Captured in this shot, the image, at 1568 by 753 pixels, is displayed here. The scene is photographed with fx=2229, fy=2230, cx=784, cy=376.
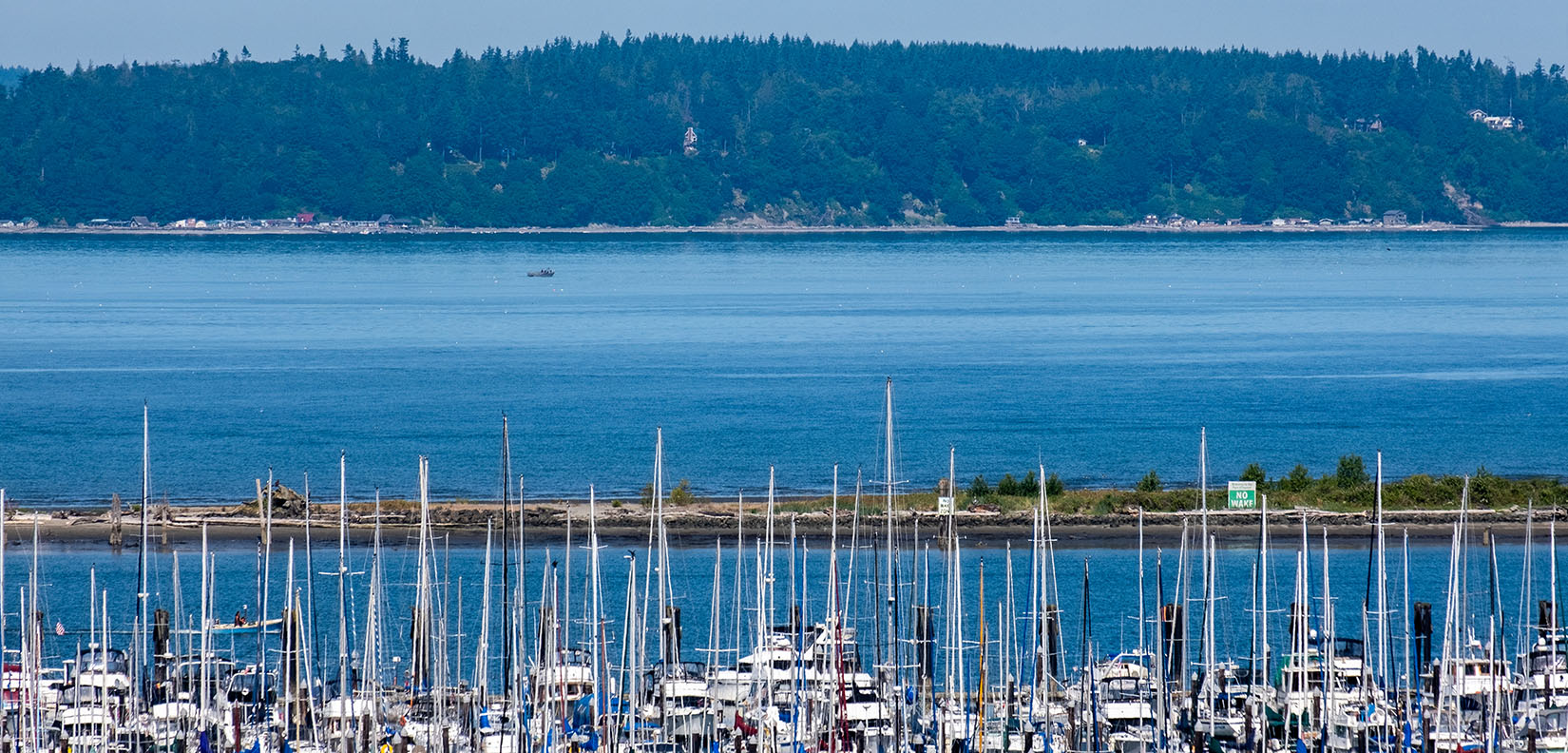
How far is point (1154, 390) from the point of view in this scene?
100 metres

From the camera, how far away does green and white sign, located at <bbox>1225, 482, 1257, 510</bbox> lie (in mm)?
54531

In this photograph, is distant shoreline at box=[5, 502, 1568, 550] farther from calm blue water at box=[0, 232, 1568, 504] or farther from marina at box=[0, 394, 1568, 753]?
calm blue water at box=[0, 232, 1568, 504]

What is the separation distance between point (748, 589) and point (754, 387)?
55885 millimetres

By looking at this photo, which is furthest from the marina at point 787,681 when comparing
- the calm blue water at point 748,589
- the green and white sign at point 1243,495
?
the green and white sign at point 1243,495

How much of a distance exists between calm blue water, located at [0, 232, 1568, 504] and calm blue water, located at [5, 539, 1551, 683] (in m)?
15.5

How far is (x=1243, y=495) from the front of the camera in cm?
5462

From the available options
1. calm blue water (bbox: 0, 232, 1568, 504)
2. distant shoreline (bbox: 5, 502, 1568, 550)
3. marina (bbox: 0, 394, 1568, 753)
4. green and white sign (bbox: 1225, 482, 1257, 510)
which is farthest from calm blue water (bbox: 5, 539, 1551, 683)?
calm blue water (bbox: 0, 232, 1568, 504)

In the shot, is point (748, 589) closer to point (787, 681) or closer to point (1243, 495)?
point (787, 681)

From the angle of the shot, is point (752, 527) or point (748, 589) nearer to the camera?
point (748, 589)

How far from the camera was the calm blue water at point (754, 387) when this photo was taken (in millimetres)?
73312

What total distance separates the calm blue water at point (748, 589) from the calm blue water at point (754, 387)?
15.5 meters

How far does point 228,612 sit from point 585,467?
92.5ft

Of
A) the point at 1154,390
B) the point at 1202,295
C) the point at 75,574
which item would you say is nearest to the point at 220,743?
the point at 75,574

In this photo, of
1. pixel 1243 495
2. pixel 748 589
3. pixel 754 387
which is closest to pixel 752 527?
pixel 748 589
